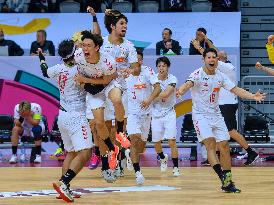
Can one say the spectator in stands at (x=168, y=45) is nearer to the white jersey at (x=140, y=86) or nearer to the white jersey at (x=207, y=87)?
the white jersey at (x=140, y=86)

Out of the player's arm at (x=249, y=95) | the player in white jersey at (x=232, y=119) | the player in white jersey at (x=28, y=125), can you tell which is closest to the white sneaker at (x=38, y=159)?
the player in white jersey at (x=28, y=125)

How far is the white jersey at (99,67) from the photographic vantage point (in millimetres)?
12328

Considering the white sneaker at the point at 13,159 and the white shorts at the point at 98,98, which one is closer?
the white shorts at the point at 98,98

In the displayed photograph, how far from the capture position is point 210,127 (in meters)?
12.9

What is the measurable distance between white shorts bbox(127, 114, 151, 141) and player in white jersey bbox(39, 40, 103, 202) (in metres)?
3.30

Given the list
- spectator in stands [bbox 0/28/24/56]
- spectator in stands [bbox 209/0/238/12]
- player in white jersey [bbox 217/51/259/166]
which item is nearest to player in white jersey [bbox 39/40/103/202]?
player in white jersey [bbox 217/51/259/166]

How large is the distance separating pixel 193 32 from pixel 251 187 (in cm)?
956

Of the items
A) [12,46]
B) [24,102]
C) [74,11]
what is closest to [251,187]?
[24,102]

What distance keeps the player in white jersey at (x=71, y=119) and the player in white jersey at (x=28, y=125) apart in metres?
6.82

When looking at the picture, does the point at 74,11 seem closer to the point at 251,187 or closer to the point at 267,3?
the point at 267,3

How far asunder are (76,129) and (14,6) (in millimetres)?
13030

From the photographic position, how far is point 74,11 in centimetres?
2386

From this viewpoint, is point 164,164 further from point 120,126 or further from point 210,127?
point 210,127

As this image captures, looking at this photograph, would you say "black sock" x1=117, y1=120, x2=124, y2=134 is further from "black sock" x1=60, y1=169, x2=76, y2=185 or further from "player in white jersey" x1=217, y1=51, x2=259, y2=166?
"player in white jersey" x1=217, y1=51, x2=259, y2=166
